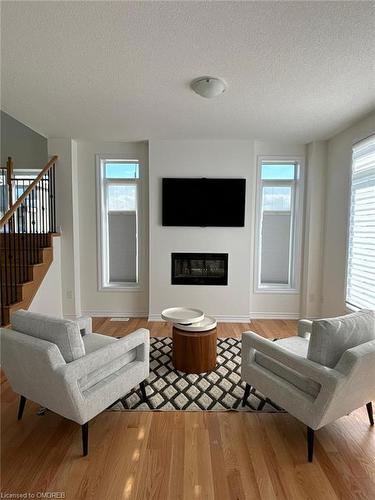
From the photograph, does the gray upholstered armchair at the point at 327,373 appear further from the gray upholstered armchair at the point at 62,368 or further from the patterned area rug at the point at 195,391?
the gray upholstered armchair at the point at 62,368

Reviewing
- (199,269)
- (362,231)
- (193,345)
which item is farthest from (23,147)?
(362,231)

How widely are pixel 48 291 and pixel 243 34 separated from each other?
379cm

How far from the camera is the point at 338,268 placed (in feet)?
11.7

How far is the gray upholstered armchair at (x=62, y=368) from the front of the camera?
152 centimetres

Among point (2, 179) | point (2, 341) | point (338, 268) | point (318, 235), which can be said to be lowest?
point (2, 341)

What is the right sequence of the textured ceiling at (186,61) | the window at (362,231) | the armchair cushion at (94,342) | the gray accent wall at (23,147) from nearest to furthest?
the textured ceiling at (186,61) → the armchair cushion at (94,342) → the window at (362,231) → the gray accent wall at (23,147)

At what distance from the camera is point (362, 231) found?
306 cm

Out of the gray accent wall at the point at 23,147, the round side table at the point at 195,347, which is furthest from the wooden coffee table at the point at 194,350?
the gray accent wall at the point at 23,147

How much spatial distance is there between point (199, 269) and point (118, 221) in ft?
5.19

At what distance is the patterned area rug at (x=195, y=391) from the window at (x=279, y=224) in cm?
189

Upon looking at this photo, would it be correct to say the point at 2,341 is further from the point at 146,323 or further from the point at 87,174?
the point at 87,174

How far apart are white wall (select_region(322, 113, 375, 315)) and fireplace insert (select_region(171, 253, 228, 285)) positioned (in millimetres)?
1539

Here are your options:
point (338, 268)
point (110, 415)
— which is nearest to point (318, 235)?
point (338, 268)

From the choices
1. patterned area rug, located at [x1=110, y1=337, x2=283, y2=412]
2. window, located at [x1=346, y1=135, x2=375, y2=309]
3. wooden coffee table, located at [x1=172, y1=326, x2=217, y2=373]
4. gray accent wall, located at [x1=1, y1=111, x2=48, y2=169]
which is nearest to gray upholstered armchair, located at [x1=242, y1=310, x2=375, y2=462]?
patterned area rug, located at [x1=110, y1=337, x2=283, y2=412]
